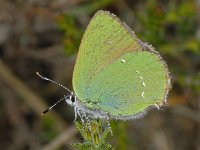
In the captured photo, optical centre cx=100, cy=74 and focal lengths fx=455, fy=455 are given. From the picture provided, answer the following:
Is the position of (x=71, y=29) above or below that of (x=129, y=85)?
above

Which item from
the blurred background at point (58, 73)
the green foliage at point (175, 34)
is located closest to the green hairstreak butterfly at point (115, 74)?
the green foliage at point (175, 34)

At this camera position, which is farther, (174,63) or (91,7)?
(174,63)

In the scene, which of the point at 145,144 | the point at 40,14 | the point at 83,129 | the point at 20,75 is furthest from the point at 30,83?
the point at 83,129

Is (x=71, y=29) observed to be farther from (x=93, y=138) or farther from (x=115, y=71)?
(x=93, y=138)

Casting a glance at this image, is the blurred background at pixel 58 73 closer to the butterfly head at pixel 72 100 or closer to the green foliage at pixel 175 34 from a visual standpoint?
the green foliage at pixel 175 34

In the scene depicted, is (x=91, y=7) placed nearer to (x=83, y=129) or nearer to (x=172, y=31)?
(x=172, y=31)

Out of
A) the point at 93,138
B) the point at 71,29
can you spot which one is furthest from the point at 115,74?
the point at 71,29

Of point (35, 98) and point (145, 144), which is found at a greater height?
point (35, 98)

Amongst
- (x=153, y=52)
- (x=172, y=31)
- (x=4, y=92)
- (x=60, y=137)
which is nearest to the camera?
(x=153, y=52)
